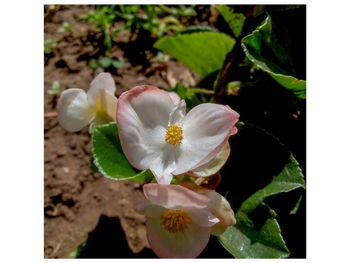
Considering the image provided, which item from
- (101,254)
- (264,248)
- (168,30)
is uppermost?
(168,30)

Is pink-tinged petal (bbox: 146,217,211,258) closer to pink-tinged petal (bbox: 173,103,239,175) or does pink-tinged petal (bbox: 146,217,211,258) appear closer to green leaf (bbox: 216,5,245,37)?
pink-tinged petal (bbox: 173,103,239,175)

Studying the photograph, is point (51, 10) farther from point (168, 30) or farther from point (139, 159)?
point (139, 159)

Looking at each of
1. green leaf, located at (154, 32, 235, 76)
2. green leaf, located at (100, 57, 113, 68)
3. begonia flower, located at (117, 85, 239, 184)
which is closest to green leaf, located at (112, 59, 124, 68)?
green leaf, located at (100, 57, 113, 68)

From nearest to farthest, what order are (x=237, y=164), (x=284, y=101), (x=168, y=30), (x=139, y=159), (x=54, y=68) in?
1. (x=139, y=159)
2. (x=237, y=164)
3. (x=284, y=101)
4. (x=54, y=68)
5. (x=168, y=30)

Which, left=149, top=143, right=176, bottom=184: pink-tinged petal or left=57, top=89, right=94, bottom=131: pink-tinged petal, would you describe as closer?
left=149, top=143, right=176, bottom=184: pink-tinged petal

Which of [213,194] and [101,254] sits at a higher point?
[213,194]

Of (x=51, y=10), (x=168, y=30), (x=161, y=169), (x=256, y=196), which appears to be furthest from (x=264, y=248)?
(x=51, y=10)
